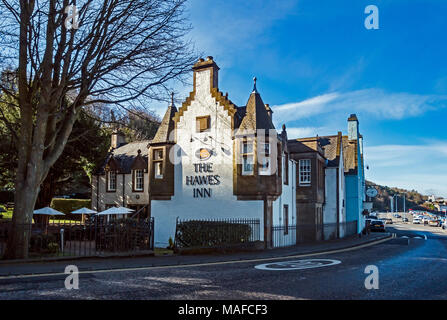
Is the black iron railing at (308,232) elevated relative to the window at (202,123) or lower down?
lower down

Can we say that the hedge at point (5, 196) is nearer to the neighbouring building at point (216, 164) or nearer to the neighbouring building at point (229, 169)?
the neighbouring building at point (229, 169)

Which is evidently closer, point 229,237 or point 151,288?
point 151,288

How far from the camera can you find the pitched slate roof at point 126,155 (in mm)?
35406

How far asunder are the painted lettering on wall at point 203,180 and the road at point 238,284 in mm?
10412

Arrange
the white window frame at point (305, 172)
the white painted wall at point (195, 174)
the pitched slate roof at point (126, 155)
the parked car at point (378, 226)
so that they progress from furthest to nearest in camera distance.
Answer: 1. the parked car at point (378, 226)
2. the pitched slate roof at point (126, 155)
3. the white window frame at point (305, 172)
4. the white painted wall at point (195, 174)

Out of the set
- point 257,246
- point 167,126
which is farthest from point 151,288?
point 167,126

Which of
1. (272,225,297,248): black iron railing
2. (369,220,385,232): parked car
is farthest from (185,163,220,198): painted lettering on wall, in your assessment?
(369,220,385,232): parked car

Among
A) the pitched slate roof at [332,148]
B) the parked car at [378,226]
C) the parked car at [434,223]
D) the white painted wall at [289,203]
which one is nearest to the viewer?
the white painted wall at [289,203]

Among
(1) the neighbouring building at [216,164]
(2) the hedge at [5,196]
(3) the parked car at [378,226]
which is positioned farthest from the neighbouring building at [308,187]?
(2) the hedge at [5,196]

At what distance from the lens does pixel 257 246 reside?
62.3 feet

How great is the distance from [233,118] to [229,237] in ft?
24.1

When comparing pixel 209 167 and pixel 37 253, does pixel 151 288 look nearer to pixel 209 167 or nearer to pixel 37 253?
pixel 37 253

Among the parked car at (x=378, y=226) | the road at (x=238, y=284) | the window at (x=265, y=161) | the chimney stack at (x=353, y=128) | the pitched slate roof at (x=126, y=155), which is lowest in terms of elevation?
the parked car at (x=378, y=226)
